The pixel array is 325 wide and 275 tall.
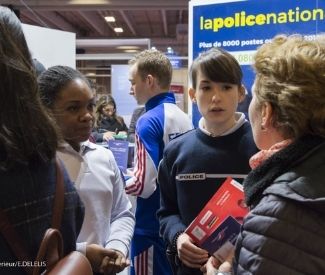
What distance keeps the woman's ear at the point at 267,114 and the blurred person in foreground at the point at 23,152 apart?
20.1 inches

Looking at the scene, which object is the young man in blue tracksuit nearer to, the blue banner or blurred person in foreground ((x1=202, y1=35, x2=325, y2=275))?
the blue banner

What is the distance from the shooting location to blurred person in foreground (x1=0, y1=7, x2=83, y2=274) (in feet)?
2.78

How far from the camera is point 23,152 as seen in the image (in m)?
0.87

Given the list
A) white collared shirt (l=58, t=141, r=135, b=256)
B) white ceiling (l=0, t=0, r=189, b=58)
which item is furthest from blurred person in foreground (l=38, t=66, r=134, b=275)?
white ceiling (l=0, t=0, r=189, b=58)

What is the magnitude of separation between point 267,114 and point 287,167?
0.16 m

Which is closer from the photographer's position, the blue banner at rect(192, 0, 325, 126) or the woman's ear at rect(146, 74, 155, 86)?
the blue banner at rect(192, 0, 325, 126)

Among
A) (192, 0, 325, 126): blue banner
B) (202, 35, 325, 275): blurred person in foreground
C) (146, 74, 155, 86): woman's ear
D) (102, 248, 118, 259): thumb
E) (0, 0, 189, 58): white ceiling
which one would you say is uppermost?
(0, 0, 189, 58): white ceiling

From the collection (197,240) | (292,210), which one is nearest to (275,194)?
(292,210)

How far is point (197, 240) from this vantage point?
1.51 meters

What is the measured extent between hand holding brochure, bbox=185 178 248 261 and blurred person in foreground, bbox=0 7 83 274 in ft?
1.97

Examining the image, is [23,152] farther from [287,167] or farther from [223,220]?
[223,220]

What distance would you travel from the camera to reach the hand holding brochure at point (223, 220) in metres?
1.40

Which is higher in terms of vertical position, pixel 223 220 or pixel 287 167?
pixel 287 167

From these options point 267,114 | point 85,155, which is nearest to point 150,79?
point 85,155
